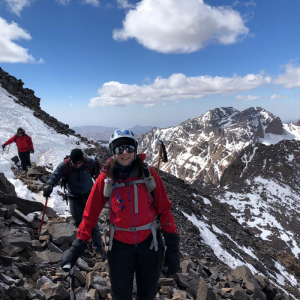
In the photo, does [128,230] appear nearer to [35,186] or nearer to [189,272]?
[189,272]

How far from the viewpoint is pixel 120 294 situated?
386 cm

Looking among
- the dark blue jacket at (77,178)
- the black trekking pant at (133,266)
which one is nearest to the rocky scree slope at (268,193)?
the dark blue jacket at (77,178)

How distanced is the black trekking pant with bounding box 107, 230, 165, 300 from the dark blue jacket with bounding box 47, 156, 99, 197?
3.54 m

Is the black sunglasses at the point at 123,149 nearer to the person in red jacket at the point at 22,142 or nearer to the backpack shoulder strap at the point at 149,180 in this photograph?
the backpack shoulder strap at the point at 149,180

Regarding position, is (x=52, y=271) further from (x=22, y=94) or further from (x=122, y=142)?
(x=22, y=94)

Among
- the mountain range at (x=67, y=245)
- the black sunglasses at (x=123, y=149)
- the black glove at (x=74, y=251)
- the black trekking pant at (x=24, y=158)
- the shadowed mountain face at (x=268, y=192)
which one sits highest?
the black sunglasses at (x=123, y=149)

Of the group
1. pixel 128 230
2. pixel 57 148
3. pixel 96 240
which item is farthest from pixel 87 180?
pixel 57 148

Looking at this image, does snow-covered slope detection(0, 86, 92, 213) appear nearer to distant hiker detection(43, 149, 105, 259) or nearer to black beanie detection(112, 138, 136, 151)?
distant hiker detection(43, 149, 105, 259)

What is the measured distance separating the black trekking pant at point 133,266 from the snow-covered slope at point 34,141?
778 cm

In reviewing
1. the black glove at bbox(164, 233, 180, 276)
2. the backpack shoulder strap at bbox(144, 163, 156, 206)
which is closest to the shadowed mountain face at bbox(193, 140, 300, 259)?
the black glove at bbox(164, 233, 180, 276)

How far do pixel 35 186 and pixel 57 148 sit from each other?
996 cm

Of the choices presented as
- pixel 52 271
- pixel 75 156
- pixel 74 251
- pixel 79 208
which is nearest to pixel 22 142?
pixel 79 208

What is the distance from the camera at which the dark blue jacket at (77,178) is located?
6.78 m

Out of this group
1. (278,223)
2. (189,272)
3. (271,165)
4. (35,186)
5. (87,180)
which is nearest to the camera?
(87,180)
